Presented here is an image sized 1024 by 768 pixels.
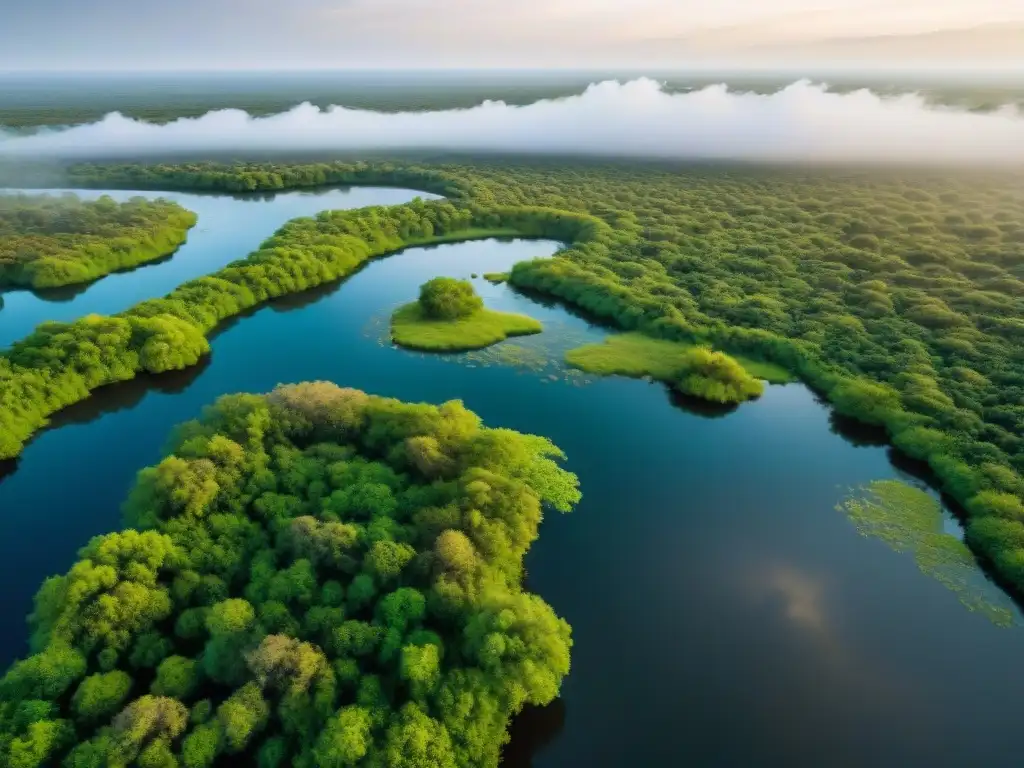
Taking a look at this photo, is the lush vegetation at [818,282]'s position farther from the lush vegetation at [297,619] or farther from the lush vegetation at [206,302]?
the lush vegetation at [297,619]

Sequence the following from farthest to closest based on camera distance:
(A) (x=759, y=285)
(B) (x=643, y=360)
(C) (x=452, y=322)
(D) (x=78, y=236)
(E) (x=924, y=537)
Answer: (D) (x=78, y=236) → (A) (x=759, y=285) → (C) (x=452, y=322) → (B) (x=643, y=360) → (E) (x=924, y=537)

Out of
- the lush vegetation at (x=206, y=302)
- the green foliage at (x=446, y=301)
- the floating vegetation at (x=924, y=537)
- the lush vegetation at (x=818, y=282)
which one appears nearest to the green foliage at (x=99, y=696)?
the lush vegetation at (x=206, y=302)

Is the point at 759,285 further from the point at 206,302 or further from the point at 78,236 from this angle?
the point at 78,236

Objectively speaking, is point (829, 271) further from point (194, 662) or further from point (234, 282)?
point (194, 662)

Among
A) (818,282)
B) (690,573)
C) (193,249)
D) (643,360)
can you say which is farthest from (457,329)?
(193,249)

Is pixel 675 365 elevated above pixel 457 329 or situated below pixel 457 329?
below

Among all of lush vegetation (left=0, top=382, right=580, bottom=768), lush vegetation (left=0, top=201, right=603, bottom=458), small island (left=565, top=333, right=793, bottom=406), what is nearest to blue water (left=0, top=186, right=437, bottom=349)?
lush vegetation (left=0, top=201, right=603, bottom=458)

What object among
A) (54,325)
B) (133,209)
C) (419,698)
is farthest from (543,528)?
(133,209)
